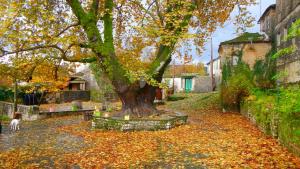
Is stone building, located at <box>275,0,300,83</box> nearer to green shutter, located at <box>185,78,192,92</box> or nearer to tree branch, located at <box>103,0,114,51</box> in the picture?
tree branch, located at <box>103,0,114,51</box>

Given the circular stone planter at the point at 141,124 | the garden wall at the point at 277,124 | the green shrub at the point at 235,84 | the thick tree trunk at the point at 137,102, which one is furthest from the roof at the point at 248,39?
the circular stone planter at the point at 141,124

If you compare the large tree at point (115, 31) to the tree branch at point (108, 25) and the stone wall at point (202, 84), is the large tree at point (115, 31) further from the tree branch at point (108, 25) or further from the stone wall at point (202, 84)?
the stone wall at point (202, 84)

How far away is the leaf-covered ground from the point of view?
985 centimetres

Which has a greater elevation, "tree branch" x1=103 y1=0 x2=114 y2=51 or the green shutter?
"tree branch" x1=103 y1=0 x2=114 y2=51

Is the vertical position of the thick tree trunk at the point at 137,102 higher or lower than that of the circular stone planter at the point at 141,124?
higher

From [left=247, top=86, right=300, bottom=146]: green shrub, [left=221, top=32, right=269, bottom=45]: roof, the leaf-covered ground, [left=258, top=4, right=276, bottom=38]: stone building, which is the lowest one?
the leaf-covered ground

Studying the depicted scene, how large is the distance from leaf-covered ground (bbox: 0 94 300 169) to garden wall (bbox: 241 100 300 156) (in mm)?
317

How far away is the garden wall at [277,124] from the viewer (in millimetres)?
9879

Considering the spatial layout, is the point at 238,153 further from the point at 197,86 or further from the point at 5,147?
the point at 197,86

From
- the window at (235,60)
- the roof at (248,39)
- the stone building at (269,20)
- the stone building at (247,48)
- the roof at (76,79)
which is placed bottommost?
the roof at (76,79)

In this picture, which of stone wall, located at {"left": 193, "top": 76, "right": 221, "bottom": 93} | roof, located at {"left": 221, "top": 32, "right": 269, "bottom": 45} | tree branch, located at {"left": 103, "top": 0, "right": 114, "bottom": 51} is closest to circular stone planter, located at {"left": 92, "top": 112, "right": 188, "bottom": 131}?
tree branch, located at {"left": 103, "top": 0, "right": 114, "bottom": 51}

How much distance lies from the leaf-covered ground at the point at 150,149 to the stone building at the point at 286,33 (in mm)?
7552

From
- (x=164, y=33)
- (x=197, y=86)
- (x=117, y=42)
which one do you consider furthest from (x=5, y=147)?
(x=197, y=86)

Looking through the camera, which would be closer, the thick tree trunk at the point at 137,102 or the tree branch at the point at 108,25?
the tree branch at the point at 108,25
